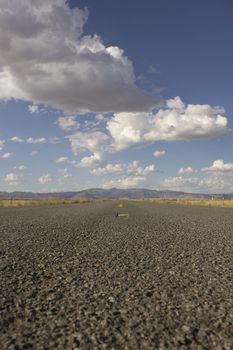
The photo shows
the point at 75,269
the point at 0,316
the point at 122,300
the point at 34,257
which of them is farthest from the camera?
the point at 34,257

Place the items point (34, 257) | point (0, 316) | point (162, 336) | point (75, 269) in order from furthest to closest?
1. point (34, 257)
2. point (75, 269)
3. point (0, 316)
4. point (162, 336)

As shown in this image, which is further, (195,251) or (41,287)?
(195,251)

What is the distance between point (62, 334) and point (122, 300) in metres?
1.43

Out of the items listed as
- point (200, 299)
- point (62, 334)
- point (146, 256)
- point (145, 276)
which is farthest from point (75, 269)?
point (62, 334)

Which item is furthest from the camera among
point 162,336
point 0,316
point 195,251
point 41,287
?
point 195,251

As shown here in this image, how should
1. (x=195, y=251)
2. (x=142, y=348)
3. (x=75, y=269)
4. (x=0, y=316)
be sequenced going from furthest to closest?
(x=195, y=251)
(x=75, y=269)
(x=0, y=316)
(x=142, y=348)

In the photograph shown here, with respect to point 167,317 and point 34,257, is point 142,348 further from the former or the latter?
point 34,257

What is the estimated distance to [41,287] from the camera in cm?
599

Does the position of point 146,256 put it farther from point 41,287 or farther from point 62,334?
point 62,334

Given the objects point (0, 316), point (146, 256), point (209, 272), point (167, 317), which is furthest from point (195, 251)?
point (0, 316)

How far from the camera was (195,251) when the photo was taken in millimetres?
9953

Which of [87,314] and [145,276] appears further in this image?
[145,276]

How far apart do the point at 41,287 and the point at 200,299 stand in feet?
7.72

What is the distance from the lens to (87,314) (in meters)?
4.62
